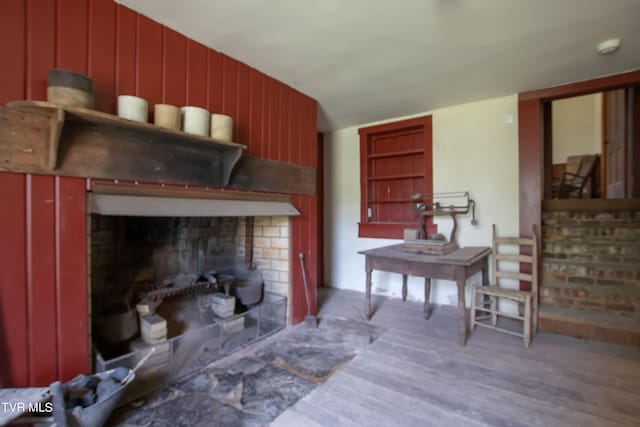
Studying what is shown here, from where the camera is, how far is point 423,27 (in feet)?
6.80

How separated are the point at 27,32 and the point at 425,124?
3671 millimetres

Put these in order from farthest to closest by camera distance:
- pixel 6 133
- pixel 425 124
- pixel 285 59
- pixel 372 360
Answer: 1. pixel 425 124
2. pixel 285 59
3. pixel 372 360
4. pixel 6 133

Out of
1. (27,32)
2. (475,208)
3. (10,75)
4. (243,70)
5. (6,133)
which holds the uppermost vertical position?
(243,70)

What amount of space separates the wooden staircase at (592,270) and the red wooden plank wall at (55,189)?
372cm

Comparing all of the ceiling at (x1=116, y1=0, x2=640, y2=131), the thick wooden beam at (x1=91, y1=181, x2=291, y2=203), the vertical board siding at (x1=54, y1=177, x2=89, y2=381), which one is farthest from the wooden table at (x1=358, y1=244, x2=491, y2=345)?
the vertical board siding at (x1=54, y1=177, x2=89, y2=381)

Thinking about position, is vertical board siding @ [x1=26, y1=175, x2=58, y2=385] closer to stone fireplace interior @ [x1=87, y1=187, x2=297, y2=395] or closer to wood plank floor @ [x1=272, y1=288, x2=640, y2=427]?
stone fireplace interior @ [x1=87, y1=187, x2=297, y2=395]

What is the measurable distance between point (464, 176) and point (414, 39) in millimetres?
1937

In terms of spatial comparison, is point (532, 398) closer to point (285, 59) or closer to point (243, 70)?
point (285, 59)

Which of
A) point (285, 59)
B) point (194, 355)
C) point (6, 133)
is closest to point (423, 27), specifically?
point (285, 59)

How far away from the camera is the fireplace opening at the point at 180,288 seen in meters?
2.21

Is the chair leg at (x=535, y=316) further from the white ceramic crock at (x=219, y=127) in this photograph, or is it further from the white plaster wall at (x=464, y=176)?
the white ceramic crock at (x=219, y=127)

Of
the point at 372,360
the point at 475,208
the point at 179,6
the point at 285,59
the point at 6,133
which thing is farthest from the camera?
the point at 475,208

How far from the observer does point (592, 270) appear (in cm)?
307

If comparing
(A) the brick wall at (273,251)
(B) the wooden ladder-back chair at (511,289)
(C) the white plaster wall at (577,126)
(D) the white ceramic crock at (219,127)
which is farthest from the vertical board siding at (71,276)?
(C) the white plaster wall at (577,126)
